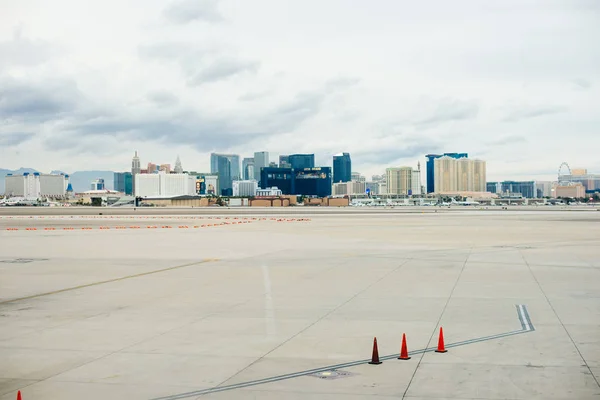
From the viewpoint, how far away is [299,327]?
17703 millimetres

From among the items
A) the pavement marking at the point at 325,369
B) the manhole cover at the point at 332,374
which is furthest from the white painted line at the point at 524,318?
the manhole cover at the point at 332,374

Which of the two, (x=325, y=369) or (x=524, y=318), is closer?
(x=325, y=369)

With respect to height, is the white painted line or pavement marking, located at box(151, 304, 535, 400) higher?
pavement marking, located at box(151, 304, 535, 400)

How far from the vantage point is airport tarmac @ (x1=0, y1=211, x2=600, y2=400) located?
1223cm

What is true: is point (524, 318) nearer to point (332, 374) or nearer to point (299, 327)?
point (299, 327)

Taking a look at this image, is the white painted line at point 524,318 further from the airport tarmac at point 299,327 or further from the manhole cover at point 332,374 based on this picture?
the manhole cover at point 332,374

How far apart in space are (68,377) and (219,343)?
3.86 metres

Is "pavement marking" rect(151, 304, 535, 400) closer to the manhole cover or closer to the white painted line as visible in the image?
the white painted line

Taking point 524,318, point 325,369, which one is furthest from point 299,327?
point 524,318

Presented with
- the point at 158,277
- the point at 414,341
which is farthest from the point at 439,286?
the point at 158,277

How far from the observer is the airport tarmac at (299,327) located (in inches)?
482

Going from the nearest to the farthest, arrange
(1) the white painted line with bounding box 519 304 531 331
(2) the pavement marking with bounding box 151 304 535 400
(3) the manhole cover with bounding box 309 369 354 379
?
(2) the pavement marking with bounding box 151 304 535 400 → (3) the manhole cover with bounding box 309 369 354 379 → (1) the white painted line with bounding box 519 304 531 331

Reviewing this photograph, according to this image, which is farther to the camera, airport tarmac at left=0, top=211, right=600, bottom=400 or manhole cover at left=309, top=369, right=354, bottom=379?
manhole cover at left=309, top=369, right=354, bottom=379

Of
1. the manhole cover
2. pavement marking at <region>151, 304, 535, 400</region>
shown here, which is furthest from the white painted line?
the manhole cover
